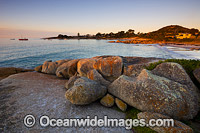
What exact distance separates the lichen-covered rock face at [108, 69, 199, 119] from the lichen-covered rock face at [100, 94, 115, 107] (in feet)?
2.89

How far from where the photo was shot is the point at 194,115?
6.00m

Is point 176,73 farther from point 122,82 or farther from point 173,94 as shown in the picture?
point 122,82

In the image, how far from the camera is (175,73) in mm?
7340

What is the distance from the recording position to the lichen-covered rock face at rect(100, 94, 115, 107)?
7.16 m

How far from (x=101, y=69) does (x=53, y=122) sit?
6361mm

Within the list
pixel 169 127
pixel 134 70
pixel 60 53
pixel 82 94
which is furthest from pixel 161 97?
pixel 60 53

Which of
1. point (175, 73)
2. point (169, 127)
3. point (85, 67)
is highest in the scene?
point (175, 73)

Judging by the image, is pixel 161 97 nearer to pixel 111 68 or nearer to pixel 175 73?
pixel 175 73

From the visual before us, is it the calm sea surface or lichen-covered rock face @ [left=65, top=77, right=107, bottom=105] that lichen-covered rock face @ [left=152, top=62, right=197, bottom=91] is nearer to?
lichen-covered rock face @ [left=65, top=77, right=107, bottom=105]

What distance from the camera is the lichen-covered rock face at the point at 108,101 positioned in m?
7.16

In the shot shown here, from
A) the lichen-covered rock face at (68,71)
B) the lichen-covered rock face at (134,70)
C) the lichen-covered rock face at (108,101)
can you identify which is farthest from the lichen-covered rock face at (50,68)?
the lichen-covered rock face at (134,70)

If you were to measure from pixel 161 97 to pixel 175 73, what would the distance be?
9.32 ft

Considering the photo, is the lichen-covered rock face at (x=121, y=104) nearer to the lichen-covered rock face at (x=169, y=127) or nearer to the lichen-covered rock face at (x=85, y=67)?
the lichen-covered rock face at (x=169, y=127)

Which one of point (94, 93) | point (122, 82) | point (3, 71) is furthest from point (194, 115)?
point (3, 71)
